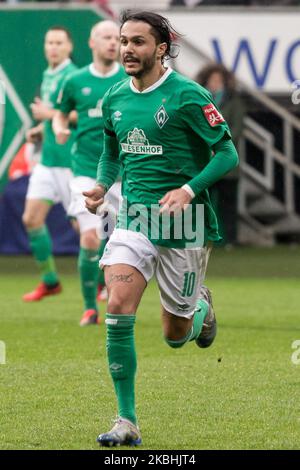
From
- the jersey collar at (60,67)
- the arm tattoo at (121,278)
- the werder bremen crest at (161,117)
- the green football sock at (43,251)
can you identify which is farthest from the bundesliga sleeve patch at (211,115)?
the jersey collar at (60,67)

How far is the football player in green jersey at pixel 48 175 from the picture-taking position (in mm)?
12648

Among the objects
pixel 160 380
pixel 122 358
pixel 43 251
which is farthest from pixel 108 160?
pixel 43 251

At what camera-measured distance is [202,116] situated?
Result: 673cm

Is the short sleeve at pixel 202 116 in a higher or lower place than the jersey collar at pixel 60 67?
higher

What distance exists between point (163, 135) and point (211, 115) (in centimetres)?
26

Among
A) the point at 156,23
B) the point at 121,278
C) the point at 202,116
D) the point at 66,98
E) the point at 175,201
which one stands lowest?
the point at 66,98

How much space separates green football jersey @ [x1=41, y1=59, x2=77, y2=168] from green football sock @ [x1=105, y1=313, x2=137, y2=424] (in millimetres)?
6413

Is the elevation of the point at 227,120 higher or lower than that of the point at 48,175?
lower

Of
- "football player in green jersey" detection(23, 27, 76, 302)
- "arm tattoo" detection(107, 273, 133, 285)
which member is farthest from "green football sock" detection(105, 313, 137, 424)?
"football player in green jersey" detection(23, 27, 76, 302)

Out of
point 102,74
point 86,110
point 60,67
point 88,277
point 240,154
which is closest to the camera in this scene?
point 88,277

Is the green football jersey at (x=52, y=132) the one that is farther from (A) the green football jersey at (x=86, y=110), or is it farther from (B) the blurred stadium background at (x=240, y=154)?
(B) the blurred stadium background at (x=240, y=154)

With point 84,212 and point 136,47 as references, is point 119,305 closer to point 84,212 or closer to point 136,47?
point 136,47

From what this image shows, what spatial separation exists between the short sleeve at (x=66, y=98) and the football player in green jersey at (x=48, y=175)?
3.14 ft
